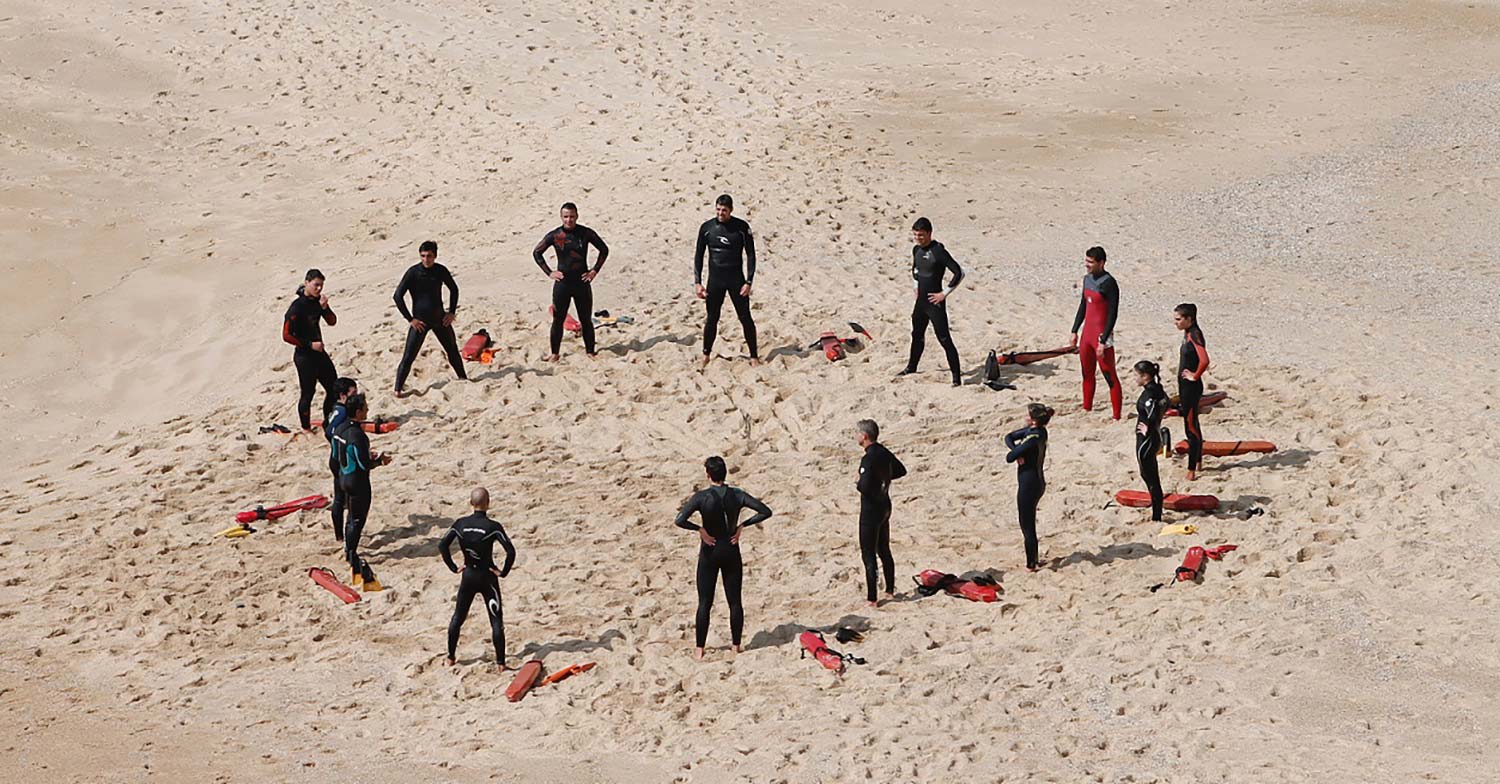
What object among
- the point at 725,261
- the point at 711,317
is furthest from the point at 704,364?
the point at 725,261

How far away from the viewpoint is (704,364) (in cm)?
1939

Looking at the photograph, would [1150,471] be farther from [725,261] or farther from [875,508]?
[725,261]

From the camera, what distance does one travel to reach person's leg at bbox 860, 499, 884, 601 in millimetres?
13711

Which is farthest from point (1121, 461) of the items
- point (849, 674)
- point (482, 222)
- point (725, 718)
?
point (482, 222)

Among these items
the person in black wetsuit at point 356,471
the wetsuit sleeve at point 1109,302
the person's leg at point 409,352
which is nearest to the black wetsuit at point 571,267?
the person's leg at point 409,352

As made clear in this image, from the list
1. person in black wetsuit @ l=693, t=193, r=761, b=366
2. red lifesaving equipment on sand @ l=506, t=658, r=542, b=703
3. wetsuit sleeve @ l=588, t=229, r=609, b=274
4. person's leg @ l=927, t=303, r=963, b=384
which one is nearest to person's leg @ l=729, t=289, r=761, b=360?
person in black wetsuit @ l=693, t=193, r=761, b=366

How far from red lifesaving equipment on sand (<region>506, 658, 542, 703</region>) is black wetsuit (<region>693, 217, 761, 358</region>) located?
643 cm

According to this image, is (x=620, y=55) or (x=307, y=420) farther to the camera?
(x=620, y=55)

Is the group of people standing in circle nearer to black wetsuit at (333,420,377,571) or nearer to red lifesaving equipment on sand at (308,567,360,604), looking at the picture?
black wetsuit at (333,420,377,571)

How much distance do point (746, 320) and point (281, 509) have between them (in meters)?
5.81

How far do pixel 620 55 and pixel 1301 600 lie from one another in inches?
816

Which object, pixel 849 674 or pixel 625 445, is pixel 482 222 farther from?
pixel 849 674

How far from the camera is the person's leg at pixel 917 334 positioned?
1816 cm

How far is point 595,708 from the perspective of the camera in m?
12.7
